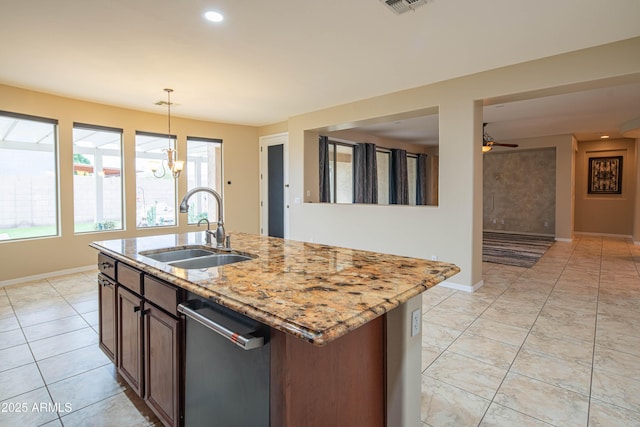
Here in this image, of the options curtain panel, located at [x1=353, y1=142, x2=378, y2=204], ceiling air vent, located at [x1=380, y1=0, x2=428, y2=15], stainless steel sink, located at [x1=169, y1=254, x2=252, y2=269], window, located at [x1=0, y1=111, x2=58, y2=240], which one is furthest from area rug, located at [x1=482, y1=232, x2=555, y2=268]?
window, located at [x1=0, y1=111, x2=58, y2=240]

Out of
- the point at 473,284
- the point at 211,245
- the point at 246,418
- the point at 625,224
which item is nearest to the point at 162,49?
the point at 211,245

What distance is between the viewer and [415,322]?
4.85 feet

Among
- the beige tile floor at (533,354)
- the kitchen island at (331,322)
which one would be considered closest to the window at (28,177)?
the kitchen island at (331,322)

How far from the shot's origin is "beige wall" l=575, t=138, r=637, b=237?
336 inches

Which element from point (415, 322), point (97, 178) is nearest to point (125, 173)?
point (97, 178)

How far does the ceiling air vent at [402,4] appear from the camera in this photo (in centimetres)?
244

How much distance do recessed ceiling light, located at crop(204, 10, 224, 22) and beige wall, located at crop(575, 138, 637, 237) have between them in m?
10.2

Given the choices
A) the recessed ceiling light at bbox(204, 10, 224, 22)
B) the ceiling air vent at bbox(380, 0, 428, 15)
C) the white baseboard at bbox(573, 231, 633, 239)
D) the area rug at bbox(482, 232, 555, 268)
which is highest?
the recessed ceiling light at bbox(204, 10, 224, 22)

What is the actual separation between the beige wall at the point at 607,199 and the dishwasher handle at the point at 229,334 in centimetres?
1066

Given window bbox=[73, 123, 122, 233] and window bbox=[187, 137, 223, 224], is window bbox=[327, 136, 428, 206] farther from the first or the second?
window bbox=[73, 123, 122, 233]

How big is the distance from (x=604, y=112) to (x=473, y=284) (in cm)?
445

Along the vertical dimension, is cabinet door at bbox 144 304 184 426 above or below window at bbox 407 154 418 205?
below

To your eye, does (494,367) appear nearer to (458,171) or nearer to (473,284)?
(473,284)

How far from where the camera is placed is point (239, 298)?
3.83 ft
